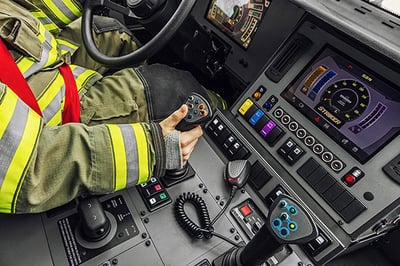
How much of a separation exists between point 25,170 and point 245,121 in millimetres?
687

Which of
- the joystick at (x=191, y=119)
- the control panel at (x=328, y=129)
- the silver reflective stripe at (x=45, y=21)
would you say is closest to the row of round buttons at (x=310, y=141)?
the control panel at (x=328, y=129)

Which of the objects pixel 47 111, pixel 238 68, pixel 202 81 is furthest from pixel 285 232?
pixel 202 81

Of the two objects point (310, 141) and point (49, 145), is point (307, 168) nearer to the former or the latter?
point (310, 141)

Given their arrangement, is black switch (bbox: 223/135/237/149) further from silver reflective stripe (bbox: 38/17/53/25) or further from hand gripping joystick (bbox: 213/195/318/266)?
silver reflective stripe (bbox: 38/17/53/25)

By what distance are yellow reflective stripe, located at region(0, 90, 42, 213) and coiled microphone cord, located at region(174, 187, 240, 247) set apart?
0.40 meters

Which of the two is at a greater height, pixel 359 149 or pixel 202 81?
pixel 359 149

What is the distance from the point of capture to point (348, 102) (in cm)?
84

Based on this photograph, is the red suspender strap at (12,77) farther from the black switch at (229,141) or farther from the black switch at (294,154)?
the black switch at (294,154)

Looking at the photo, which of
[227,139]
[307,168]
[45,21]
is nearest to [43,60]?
[45,21]

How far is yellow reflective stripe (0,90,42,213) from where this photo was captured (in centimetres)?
60

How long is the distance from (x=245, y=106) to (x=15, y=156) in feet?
2.36

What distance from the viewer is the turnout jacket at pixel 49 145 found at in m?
0.62

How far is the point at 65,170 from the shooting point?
26.8 inches

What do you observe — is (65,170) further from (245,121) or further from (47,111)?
(245,121)
